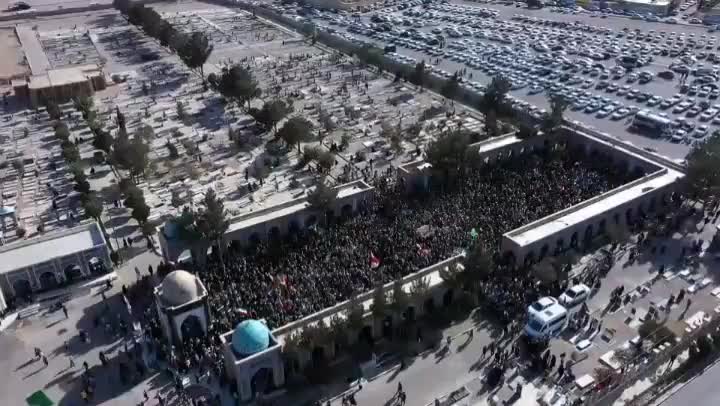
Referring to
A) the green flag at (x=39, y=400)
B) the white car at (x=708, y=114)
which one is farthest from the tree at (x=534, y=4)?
the green flag at (x=39, y=400)

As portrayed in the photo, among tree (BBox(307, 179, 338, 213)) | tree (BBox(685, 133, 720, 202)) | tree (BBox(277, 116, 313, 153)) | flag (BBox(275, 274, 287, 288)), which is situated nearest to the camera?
flag (BBox(275, 274, 287, 288))

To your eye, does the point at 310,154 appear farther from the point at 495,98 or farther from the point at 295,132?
the point at 495,98

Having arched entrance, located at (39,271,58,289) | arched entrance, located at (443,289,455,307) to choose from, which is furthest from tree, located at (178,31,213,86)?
arched entrance, located at (443,289,455,307)

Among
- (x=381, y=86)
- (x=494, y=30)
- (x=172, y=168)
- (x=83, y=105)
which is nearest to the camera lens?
(x=172, y=168)

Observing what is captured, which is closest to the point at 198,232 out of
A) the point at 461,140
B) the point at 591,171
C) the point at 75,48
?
the point at 461,140

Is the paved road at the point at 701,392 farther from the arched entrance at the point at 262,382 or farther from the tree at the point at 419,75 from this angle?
the tree at the point at 419,75

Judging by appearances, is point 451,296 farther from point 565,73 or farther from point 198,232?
point 565,73

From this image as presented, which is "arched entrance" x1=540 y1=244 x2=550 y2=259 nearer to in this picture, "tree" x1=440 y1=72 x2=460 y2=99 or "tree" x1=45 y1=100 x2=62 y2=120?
"tree" x1=440 y1=72 x2=460 y2=99
